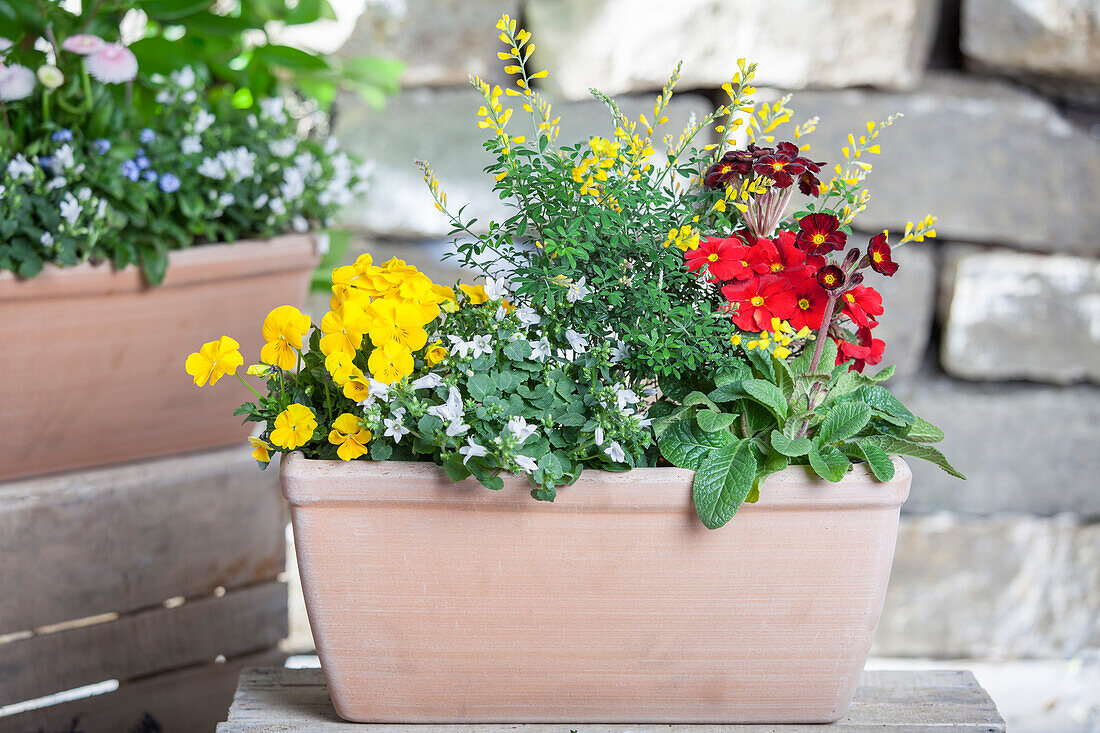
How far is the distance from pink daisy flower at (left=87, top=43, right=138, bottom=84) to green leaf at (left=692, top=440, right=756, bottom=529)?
763 mm

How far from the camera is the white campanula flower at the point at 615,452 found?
0.74 m

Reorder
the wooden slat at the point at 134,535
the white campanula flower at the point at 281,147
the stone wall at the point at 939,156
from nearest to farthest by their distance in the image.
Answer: the wooden slat at the point at 134,535, the white campanula flower at the point at 281,147, the stone wall at the point at 939,156

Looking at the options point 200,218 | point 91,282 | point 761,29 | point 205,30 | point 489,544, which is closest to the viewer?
point 489,544

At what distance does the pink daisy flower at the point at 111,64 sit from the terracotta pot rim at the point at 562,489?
0.55 m

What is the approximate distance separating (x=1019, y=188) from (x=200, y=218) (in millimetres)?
1407

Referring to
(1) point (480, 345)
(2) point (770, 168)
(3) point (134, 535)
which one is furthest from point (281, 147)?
(2) point (770, 168)

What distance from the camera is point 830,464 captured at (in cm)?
76

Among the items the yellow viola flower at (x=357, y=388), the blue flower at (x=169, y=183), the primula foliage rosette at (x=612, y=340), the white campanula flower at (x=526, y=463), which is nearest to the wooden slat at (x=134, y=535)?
the blue flower at (x=169, y=183)

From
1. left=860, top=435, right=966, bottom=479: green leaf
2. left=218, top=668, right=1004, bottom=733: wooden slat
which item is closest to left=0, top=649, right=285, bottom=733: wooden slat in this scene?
left=218, top=668, right=1004, bottom=733: wooden slat

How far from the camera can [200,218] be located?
1.17 metres

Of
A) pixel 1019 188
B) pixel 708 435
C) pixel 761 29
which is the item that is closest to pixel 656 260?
pixel 708 435

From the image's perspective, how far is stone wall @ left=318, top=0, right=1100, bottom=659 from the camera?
1.69m

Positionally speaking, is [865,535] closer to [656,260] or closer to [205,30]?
[656,260]

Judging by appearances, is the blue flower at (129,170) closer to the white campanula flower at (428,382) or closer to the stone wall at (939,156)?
the white campanula flower at (428,382)
